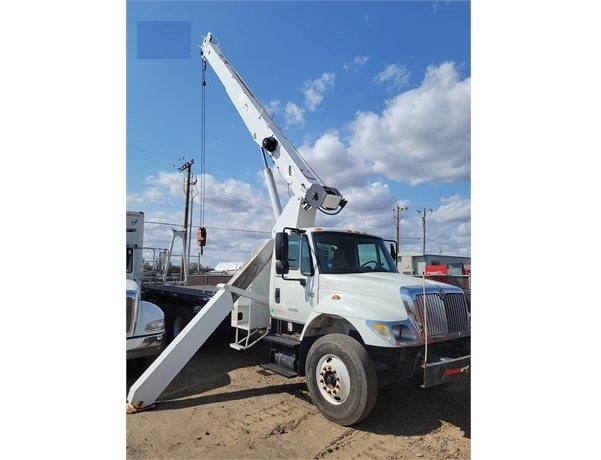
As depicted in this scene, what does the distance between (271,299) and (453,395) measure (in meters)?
2.67

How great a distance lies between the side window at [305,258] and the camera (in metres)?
5.19

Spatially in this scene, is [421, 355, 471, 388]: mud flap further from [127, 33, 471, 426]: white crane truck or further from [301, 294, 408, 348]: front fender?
[301, 294, 408, 348]: front fender

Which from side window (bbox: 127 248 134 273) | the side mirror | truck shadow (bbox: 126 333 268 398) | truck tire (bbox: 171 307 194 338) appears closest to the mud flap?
the side mirror

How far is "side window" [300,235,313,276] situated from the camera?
5191 millimetres

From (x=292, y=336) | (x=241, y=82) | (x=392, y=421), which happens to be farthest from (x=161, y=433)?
(x=241, y=82)

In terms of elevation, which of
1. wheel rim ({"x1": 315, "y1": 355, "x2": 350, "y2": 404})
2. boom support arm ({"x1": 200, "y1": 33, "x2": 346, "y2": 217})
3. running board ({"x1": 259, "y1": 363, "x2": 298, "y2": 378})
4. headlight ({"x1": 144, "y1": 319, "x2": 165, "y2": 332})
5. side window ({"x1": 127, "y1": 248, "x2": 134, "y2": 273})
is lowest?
running board ({"x1": 259, "y1": 363, "x2": 298, "y2": 378})

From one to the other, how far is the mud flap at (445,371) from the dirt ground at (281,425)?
0.55 meters

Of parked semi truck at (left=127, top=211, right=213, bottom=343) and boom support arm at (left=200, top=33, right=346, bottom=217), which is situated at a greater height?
boom support arm at (left=200, top=33, right=346, bottom=217)

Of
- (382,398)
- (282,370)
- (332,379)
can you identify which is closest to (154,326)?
(282,370)

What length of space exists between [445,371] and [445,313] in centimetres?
66

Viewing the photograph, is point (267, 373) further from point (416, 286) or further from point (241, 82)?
point (241, 82)

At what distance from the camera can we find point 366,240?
18.4ft

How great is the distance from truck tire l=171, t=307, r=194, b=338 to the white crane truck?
1502 mm

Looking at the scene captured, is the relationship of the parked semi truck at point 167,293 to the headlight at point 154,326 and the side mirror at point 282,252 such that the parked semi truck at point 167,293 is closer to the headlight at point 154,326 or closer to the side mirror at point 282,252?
the headlight at point 154,326
